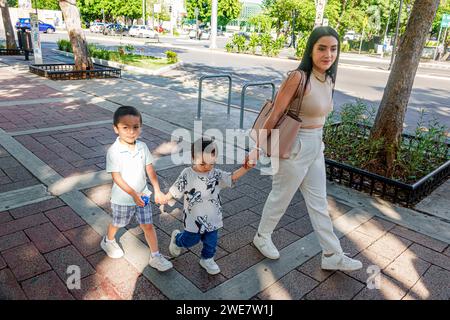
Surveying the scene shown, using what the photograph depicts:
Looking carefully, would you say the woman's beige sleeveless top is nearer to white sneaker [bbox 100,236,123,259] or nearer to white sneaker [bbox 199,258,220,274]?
white sneaker [bbox 199,258,220,274]

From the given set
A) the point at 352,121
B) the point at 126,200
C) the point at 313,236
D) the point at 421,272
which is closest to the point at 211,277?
the point at 126,200

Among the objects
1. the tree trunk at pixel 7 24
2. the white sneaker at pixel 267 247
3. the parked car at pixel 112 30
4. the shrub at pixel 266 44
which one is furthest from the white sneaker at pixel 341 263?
the parked car at pixel 112 30

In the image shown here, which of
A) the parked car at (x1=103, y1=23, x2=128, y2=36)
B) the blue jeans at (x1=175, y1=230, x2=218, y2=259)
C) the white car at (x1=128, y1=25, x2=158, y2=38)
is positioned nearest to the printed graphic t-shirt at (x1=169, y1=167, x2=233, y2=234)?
the blue jeans at (x1=175, y1=230, x2=218, y2=259)

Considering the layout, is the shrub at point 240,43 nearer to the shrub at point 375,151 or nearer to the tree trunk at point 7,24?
the tree trunk at point 7,24

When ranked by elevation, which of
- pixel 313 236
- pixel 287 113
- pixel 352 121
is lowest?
pixel 313 236

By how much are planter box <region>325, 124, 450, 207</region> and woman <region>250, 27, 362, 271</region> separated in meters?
1.63

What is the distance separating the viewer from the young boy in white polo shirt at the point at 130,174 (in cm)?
261

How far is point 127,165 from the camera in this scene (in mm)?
2699

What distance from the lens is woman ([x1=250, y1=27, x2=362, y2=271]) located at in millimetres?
2598

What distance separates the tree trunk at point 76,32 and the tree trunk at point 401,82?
1051cm

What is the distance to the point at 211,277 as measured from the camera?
2893 millimetres

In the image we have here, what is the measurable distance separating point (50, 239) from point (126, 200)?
101 centimetres
